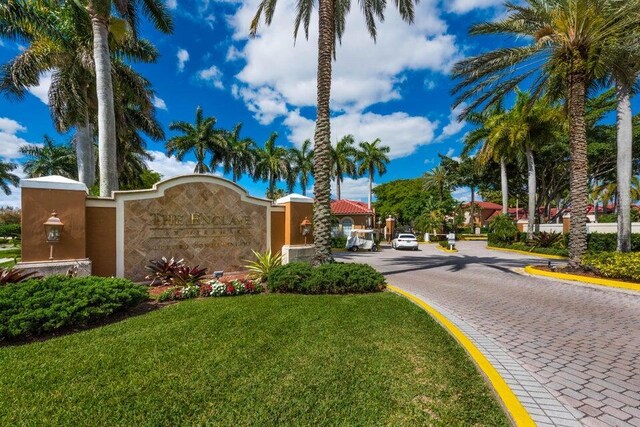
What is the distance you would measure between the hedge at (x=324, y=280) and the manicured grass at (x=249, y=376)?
2.27m

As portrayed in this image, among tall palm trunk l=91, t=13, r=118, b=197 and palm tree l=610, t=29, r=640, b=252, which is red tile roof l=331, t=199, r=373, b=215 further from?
tall palm trunk l=91, t=13, r=118, b=197

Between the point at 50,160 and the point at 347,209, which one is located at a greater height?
the point at 50,160

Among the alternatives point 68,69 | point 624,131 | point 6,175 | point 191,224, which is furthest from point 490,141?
point 6,175

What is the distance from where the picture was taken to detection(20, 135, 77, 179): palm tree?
132ft

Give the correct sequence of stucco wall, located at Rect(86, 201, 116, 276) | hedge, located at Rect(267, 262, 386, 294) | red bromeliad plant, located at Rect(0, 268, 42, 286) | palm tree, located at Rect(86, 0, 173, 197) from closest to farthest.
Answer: red bromeliad plant, located at Rect(0, 268, 42, 286) < hedge, located at Rect(267, 262, 386, 294) < stucco wall, located at Rect(86, 201, 116, 276) < palm tree, located at Rect(86, 0, 173, 197)

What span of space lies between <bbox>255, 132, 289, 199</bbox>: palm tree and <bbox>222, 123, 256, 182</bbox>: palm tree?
1.03 meters

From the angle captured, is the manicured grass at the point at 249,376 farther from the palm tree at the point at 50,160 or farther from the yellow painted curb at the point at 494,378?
the palm tree at the point at 50,160

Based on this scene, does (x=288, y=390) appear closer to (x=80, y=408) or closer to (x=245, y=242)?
(x=80, y=408)

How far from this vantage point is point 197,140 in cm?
3275

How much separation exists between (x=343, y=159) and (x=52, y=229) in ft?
107

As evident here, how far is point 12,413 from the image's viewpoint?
9.51 ft

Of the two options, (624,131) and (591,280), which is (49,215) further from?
(624,131)

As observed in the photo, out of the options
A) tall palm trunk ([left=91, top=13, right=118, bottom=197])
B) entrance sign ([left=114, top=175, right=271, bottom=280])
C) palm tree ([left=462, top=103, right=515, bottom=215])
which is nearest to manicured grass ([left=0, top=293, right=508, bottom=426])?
entrance sign ([left=114, top=175, right=271, bottom=280])

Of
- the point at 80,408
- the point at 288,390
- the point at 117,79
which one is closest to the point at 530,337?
the point at 288,390
